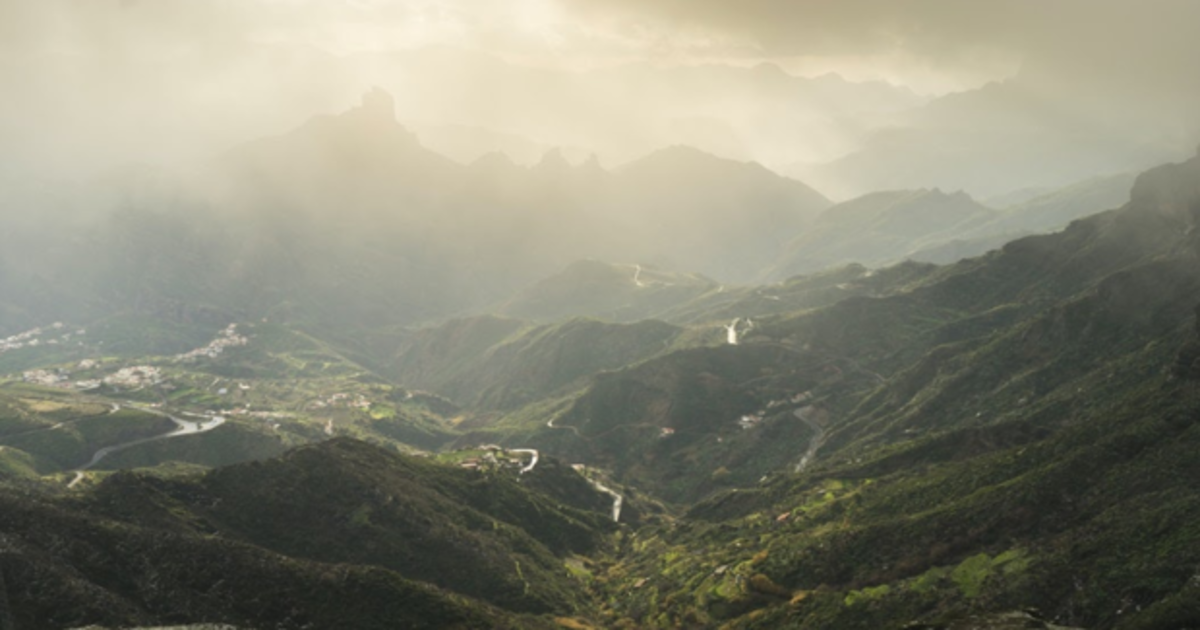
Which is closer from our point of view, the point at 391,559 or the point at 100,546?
the point at 100,546

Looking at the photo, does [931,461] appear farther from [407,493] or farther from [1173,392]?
[407,493]

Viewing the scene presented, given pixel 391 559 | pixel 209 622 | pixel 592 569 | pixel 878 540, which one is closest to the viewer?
pixel 209 622

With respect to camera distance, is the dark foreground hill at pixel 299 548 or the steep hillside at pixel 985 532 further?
the dark foreground hill at pixel 299 548

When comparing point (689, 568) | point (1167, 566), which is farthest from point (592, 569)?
point (1167, 566)

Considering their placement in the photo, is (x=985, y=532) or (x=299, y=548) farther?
(x=299, y=548)

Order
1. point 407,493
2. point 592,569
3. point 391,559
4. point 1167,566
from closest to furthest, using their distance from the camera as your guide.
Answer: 1. point 1167,566
2. point 391,559
3. point 407,493
4. point 592,569

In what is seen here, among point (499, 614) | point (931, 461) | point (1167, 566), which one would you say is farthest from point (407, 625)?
point (931, 461)

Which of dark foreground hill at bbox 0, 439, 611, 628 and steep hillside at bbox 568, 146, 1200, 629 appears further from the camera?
dark foreground hill at bbox 0, 439, 611, 628

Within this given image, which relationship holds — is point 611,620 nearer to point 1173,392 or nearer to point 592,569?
point 592,569

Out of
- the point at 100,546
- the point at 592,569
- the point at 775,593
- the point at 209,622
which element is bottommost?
the point at 592,569

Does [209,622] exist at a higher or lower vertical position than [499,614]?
higher

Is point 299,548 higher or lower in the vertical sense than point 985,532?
higher
